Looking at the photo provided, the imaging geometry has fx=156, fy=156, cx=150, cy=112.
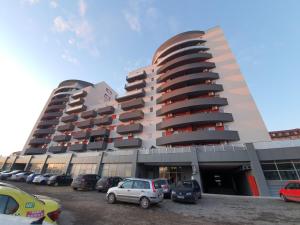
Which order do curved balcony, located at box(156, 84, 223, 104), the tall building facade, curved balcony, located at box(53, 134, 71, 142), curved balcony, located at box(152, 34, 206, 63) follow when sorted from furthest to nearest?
curved balcony, located at box(53, 134, 71, 142), curved balcony, located at box(152, 34, 206, 63), curved balcony, located at box(156, 84, 223, 104), the tall building facade

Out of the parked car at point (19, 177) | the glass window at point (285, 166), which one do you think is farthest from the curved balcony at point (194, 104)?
the parked car at point (19, 177)

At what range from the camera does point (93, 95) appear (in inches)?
2056

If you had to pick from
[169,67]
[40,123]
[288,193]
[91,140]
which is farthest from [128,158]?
[40,123]

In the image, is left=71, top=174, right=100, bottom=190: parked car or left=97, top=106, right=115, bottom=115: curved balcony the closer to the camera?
left=71, top=174, right=100, bottom=190: parked car

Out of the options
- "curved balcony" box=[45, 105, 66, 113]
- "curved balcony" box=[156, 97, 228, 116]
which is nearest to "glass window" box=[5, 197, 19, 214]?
"curved balcony" box=[156, 97, 228, 116]

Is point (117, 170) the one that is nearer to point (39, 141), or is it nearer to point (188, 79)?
point (188, 79)

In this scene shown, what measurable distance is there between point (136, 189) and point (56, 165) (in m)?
35.1

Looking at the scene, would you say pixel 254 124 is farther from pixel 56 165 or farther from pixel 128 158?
pixel 56 165

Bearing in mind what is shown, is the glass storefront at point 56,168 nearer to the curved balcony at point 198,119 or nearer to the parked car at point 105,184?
the parked car at point 105,184

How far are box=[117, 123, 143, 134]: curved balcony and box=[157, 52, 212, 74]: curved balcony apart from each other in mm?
15521

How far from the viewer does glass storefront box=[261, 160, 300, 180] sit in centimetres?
1802

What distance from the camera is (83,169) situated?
32312 millimetres

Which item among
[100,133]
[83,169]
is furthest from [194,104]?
[83,169]

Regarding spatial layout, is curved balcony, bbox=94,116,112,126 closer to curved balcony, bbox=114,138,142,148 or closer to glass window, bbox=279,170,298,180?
curved balcony, bbox=114,138,142,148
